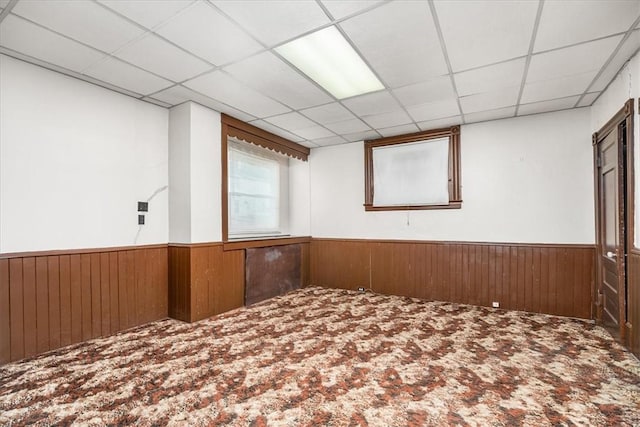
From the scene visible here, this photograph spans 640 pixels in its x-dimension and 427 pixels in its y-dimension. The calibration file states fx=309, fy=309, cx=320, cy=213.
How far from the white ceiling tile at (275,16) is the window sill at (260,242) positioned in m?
2.83

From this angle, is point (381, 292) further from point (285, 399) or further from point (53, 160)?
point (53, 160)

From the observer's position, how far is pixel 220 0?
2203mm

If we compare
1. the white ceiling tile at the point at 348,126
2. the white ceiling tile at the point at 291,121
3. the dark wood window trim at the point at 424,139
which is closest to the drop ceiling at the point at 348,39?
the white ceiling tile at the point at 291,121

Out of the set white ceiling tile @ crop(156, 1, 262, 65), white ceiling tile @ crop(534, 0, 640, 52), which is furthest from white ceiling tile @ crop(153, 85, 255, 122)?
white ceiling tile @ crop(534, 0, 640, 52)

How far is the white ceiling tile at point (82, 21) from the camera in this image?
2242 millimetres

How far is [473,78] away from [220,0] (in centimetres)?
267

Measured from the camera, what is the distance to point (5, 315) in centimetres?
284

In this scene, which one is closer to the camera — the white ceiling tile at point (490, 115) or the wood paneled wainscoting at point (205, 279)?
the wood paneled wainscoting at point (205, 279)

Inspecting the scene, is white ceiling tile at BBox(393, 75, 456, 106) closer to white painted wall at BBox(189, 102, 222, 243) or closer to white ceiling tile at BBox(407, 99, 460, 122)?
white ceiling tile at BBox(407, 99, 460, 122)

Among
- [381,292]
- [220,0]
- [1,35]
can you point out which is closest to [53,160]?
[1,35]

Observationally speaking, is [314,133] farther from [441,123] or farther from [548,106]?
[548,106]

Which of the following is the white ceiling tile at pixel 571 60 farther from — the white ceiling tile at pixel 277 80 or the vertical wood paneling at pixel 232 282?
the vertical wood paneling at pixel 232 282

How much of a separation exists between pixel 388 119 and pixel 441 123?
35.2 inches

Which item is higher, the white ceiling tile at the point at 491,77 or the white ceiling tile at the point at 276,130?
the white ceiling tile at the point at 491,77
